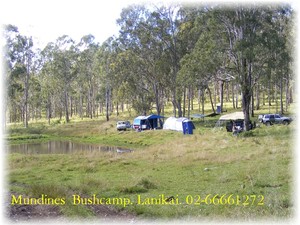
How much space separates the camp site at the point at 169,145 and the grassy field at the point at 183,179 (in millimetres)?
51

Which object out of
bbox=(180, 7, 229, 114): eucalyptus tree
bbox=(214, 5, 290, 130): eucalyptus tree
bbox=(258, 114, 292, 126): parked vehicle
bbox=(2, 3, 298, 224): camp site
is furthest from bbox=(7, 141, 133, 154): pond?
bbox=(258, 114, 292, 126): parked vehicle

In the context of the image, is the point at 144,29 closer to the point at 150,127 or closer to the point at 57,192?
the point at 150,127

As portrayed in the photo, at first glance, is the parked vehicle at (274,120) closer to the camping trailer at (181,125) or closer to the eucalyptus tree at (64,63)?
the camping trailer at (181,125)

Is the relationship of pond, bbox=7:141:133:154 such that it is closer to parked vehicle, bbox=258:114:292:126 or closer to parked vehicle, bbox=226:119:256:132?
parked vehicle, bbox=226:119:256:132

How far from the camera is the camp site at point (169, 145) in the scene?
10.4 m

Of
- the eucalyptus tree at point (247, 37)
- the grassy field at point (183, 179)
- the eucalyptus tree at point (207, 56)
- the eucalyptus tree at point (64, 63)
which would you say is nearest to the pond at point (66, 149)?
the grassy field at point (183, 179)

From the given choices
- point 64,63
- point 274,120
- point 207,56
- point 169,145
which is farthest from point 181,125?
point 64,63

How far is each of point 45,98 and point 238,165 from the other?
228ft

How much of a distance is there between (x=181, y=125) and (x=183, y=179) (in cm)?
2277

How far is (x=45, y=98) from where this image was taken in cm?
8006

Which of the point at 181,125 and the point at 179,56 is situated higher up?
the point at 179,56

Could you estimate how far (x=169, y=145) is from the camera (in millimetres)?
25750

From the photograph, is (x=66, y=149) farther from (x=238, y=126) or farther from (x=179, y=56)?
(x=179, y=56)

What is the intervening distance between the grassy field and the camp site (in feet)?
0.17
